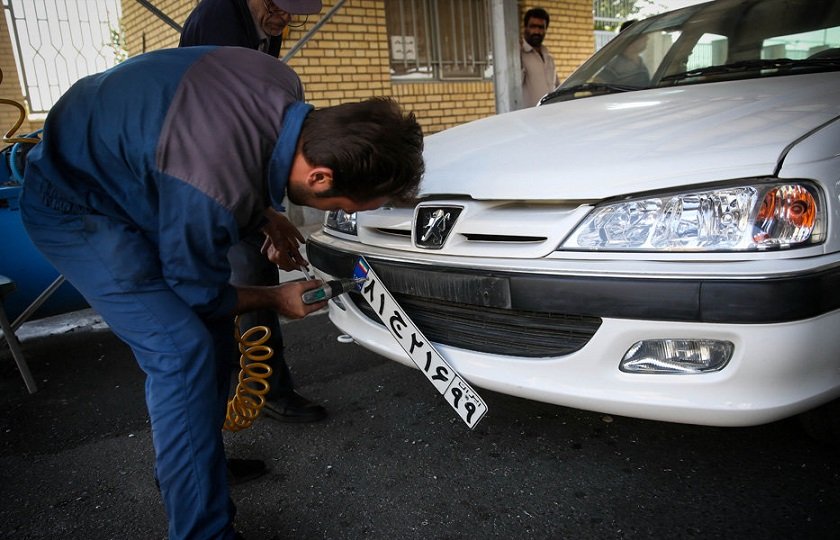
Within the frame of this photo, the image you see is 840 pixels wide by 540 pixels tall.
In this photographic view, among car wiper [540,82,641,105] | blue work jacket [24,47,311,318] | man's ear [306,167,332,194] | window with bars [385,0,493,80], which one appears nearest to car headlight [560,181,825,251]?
man's ear [306,167,332,194]

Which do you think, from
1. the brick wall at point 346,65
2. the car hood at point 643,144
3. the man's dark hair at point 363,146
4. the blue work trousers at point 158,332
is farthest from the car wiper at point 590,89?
the brick wall at point 346,65

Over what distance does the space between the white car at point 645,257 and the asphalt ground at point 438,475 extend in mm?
331

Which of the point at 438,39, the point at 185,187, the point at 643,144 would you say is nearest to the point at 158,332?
the point at 185,187

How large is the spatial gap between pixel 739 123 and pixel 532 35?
15.1ft

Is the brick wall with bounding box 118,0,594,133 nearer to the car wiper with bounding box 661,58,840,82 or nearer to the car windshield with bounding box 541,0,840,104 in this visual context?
the car windshield with bounding box 541,0,840,104

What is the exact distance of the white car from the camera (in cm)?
157

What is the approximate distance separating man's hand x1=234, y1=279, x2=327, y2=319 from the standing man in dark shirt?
49 cm

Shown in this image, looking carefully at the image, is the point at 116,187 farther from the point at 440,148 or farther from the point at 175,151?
the point at 440,148

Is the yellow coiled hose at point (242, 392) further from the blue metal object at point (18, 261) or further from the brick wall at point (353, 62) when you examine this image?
the brick wall at point (353, 62)

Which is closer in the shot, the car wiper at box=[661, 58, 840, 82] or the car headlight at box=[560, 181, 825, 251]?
the car headlight at box=[560, 181, 825, 251]

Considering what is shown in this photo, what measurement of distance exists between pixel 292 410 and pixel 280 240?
2.32 ft

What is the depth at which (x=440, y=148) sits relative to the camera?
246cm

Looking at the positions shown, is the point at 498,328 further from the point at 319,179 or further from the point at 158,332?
the point at 158,332

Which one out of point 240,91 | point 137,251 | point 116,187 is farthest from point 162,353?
point 240,91
